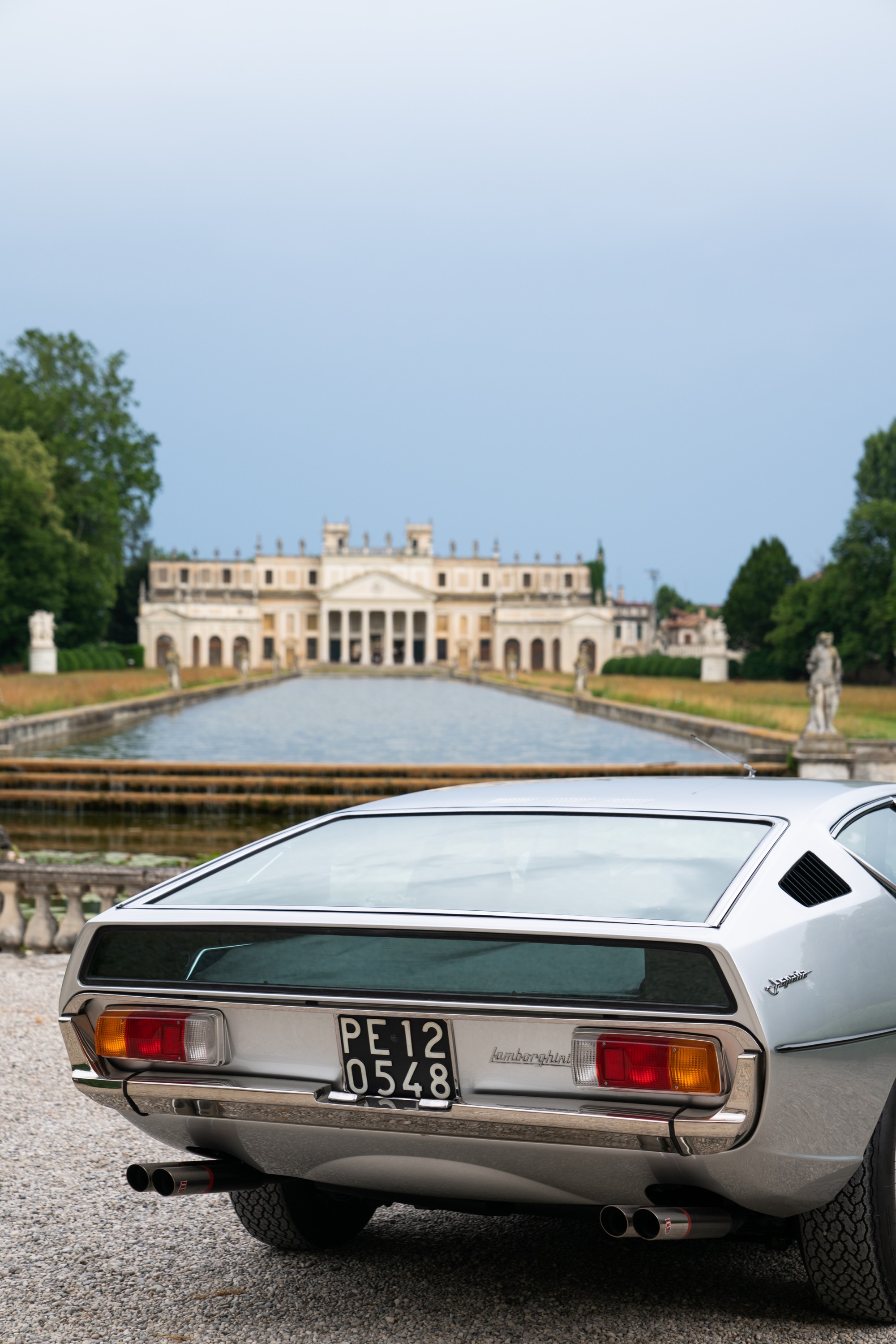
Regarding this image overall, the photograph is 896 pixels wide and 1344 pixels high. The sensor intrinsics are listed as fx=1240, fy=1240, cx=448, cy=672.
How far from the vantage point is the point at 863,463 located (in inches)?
2419

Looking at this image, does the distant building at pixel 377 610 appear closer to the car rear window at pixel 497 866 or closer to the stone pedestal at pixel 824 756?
the stone pedestal at pixel 824 756

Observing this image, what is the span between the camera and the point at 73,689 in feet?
101

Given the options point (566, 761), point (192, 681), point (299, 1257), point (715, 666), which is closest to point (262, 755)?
point (566, 761)

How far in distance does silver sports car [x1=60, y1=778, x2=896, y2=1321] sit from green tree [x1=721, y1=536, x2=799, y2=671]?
229 ft

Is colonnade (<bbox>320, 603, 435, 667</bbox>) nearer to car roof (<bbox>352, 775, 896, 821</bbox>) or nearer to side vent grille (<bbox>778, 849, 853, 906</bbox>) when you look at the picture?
car roof (<bbox>352, 775, 896, 821</bbox>)

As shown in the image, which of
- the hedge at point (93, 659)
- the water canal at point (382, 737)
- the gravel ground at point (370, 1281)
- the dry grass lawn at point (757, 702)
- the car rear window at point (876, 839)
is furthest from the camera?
the hedge at point (93, 659)

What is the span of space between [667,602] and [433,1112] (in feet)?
505

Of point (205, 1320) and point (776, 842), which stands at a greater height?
point (776, 842)

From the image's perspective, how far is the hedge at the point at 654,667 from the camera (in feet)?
197

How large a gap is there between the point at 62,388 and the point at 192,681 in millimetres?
13624

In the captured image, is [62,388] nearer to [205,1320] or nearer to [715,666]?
[715,666]

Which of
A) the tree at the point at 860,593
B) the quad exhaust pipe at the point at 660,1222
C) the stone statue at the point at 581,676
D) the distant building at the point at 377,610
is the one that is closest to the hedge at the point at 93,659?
the stone statue at the point at 581,676

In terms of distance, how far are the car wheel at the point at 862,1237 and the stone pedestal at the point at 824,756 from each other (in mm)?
14215

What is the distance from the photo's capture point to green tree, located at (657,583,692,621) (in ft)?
497
